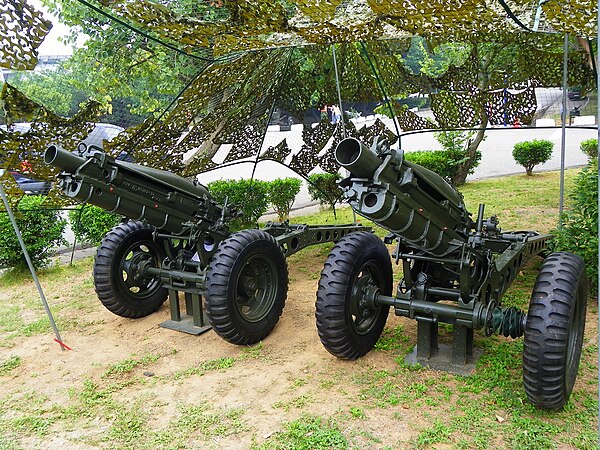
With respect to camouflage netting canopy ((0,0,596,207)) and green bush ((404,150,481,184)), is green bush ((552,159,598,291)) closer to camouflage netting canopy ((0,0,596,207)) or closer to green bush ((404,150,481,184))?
camouflage netting canopy ((0,0,596,207))

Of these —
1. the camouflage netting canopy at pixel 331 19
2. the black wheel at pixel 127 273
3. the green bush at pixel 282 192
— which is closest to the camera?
the camouflage netting canopy at pixel 331 19

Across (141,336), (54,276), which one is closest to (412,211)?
(141,336)

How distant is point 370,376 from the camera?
4.28m

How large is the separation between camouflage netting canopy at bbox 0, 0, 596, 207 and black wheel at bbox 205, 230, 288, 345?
2.10 m

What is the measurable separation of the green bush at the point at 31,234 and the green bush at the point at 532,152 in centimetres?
1319

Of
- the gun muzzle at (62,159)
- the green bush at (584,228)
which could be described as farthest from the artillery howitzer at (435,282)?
the gun muzzle at (62,159)

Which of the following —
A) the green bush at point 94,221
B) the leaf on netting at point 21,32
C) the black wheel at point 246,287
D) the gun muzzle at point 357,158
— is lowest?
the black wheel at point 246,287

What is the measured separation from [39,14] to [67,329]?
3179 millimetres

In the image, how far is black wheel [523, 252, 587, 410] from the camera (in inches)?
131

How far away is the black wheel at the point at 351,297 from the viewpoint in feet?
13.7

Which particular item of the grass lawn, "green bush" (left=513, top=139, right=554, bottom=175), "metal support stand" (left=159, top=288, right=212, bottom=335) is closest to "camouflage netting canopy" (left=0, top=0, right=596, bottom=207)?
"metal support stand" (left=159, top=288, right=212, bottom=335)

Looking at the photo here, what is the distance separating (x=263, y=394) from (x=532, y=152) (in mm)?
14312

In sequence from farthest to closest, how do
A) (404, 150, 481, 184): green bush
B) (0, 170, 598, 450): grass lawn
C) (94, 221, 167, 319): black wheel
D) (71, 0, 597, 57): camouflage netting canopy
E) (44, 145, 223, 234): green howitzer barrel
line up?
(404, 150, 481, 184): green bush < (94, 221, 167, 319): black wheel < (71, 0, 597, 57): camouflage netting canopy < (44, 145, 223, 234): green howitzer barrel < (0, 170, 598, 450): grass lawn

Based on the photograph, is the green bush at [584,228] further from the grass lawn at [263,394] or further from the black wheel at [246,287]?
the black wheel at [246,287]
